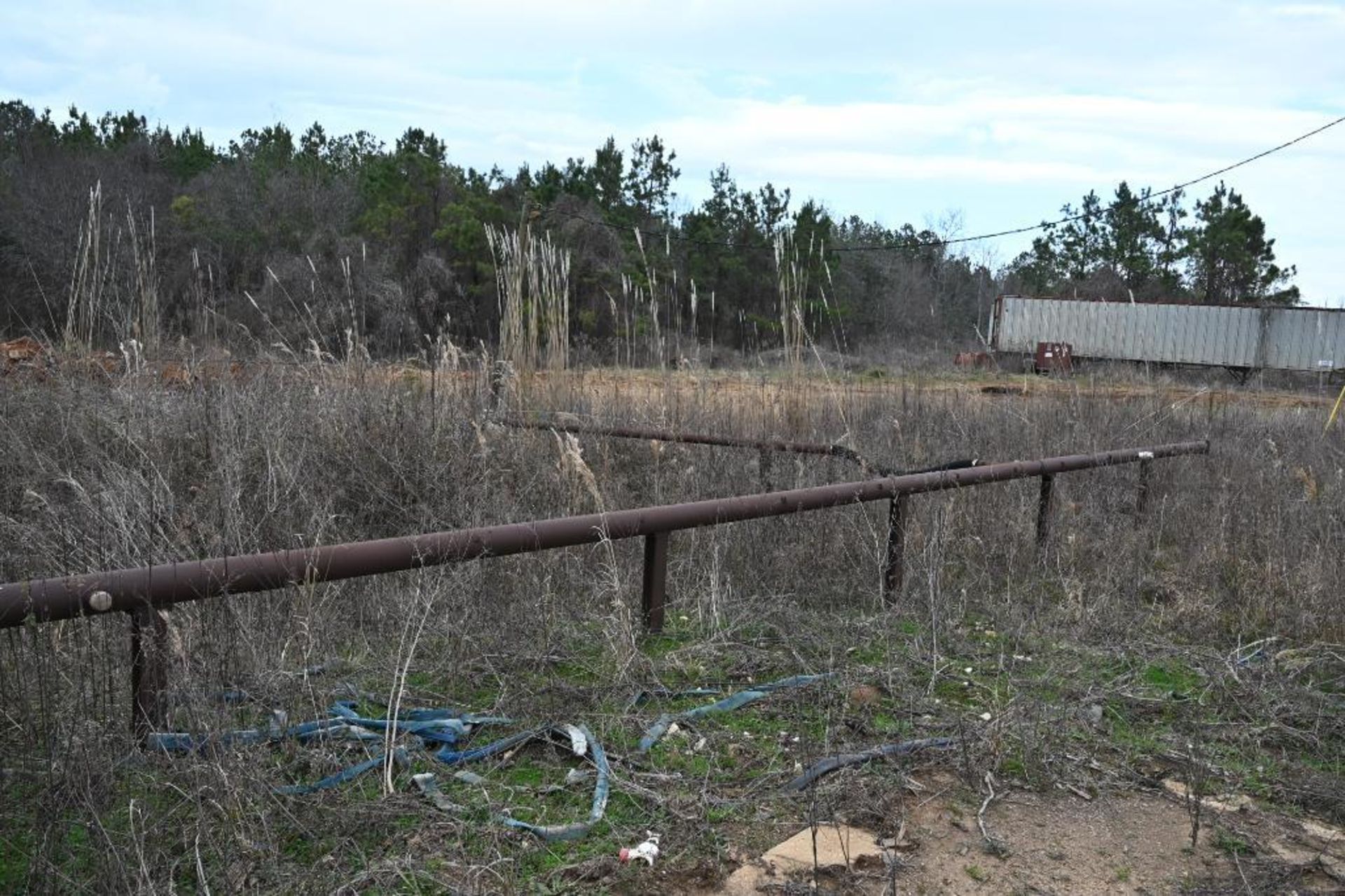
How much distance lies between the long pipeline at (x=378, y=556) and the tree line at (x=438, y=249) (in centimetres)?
431

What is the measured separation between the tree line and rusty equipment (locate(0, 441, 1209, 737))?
13.4 ft

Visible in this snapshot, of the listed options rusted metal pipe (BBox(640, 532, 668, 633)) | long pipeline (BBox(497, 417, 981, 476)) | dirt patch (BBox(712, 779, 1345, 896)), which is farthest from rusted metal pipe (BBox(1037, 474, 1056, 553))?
dirt patch (BBox(712, 779, 1345, 896))

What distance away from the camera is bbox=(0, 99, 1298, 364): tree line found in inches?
535

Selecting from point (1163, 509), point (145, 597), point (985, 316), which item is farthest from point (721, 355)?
point (985, 316)

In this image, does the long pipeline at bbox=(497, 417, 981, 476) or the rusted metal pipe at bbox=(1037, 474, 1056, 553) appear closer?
the rusted metal pipe at bbox=(1037, 474, 1056, 553)

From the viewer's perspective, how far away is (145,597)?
2.99m

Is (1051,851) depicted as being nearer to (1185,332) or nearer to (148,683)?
(148,683)

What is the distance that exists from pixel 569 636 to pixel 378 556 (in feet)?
3.80

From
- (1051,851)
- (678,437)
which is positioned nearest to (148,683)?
(1051,851)

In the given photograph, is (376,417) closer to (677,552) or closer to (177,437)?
(177,437)

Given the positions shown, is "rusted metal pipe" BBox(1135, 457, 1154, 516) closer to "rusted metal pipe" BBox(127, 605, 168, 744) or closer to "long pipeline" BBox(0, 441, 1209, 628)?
"long pipeline" BBox(0, 441, 1209, 628)

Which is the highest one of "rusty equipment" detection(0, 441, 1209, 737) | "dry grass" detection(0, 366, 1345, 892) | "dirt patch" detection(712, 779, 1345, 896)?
"rusty equipment" detection(0, 441, 1209, 737)

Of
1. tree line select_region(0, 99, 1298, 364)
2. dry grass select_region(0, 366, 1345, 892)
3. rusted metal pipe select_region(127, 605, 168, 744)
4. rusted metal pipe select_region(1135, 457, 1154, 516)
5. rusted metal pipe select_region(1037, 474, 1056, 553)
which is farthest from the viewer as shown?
tree line select_region(0, 99, 1298, 364)

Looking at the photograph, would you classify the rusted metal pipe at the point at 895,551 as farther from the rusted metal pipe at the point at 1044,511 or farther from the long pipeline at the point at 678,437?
the rusted metal pipe at the point at 1044,511
